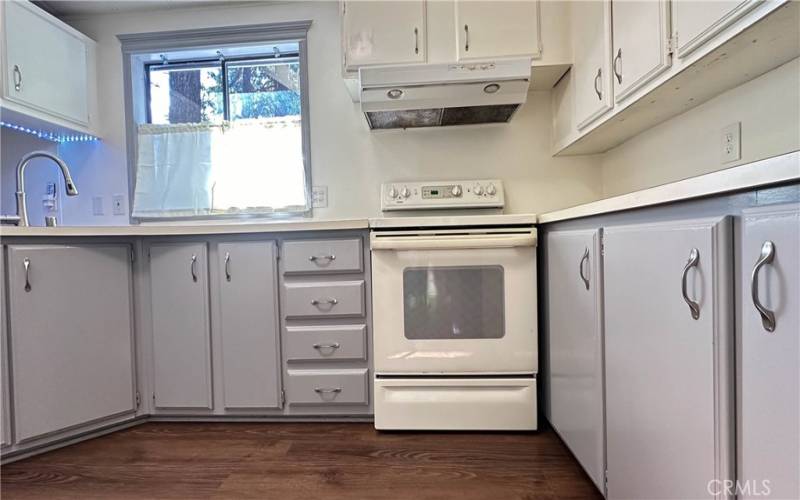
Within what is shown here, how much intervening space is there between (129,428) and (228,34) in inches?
84.1

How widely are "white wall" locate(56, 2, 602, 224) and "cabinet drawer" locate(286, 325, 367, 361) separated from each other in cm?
76

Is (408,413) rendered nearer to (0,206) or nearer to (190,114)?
(190,114)

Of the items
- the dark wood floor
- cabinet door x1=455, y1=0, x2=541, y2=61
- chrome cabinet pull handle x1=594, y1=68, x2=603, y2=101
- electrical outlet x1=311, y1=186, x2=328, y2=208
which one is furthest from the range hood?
the dark wood floor

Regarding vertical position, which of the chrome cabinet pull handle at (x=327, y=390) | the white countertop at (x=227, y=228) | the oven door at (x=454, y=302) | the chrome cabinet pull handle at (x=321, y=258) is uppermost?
the white countertop at (x=227, y=228)

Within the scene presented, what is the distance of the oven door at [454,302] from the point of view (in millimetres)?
1546

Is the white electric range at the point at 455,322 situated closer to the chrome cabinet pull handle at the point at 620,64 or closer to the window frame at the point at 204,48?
the chrome cabinet pull handle at the point at 620,64

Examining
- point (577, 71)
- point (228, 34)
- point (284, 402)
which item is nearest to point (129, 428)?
point (284, 402)

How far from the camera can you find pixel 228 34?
219 cm

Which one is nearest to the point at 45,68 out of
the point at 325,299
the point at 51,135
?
the point at 51,135

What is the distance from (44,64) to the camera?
6.27ft

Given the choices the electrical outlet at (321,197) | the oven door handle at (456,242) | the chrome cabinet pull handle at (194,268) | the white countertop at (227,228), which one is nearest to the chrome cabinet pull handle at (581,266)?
the oven door handle at (456,242)

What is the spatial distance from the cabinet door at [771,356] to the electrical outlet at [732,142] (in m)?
0.85

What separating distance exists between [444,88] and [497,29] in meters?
0.41

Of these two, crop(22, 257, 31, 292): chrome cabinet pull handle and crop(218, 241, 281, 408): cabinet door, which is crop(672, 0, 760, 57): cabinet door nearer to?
crop(218, 241, 281, 408): cabinet door
